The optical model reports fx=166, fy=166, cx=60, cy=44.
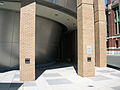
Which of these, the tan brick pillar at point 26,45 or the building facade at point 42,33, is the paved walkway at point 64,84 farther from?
the building facade at point 42,33

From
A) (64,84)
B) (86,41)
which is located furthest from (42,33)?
(64,84)

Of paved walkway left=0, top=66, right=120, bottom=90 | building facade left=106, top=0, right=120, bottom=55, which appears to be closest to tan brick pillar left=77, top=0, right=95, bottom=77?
paved walkway left=0, top=66, right=120, bottom=90

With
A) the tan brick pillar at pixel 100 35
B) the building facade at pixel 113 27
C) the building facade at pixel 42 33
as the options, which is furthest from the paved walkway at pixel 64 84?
the building facade at pixel 113 27

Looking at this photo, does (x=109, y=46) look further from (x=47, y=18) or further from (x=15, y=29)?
(x=15, y=29)

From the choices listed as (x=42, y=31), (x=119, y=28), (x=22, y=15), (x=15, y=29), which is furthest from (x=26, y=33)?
(x=119, y=28)

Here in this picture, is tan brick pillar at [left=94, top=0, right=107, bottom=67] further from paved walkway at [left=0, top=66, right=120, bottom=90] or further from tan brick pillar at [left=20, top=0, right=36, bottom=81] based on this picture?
tan brick pillar at [left=20, top=0, right=36, bottom=81]

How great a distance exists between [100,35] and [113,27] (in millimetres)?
30852

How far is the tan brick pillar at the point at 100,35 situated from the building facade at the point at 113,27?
28007mm

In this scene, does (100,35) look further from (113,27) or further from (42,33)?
(113,27)

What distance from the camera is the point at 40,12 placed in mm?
14477

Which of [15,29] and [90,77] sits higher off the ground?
[15,29]

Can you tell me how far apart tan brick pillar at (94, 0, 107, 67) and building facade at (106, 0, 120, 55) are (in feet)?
91.9

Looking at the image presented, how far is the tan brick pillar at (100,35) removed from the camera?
16469 millimetres

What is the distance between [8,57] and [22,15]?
5.22 metres
